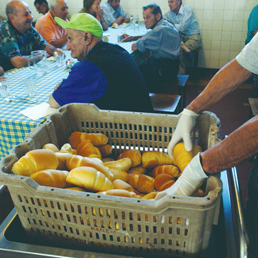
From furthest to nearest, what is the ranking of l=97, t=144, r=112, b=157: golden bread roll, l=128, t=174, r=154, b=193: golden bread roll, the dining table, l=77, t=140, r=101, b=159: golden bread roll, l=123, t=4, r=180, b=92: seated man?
1. l=123, t=4, r=180, b=92: seated man
2. the dining table
3. l=97, t=144, r=112, b=157: golden bread roll
4. l=77, t=140, r=101, b=159: golden bread roll
5. l=128, t=174, r=154, b=193: golden bread roll

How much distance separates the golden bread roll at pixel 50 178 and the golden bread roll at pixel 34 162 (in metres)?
0.03

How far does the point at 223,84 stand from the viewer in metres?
1.19

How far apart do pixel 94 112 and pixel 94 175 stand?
0.51m

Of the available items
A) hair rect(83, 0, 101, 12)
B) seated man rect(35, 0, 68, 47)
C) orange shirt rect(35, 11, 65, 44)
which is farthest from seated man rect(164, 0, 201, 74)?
orange shirt rect(35, 11, 65, 44)

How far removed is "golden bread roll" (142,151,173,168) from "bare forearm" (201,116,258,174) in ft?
1.46

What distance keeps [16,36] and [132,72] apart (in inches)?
71.2

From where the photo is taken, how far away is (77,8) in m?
5.98

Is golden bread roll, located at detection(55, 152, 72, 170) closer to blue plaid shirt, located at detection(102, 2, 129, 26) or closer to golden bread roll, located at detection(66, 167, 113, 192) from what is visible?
golden bread roll, located at detection(66, 167, 113, 192)

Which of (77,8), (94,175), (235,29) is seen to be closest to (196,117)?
(94,175)

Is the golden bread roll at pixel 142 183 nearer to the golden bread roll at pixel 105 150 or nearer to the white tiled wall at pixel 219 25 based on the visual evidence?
the golden bread roll at pixel 105 150

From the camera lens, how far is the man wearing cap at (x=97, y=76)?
1.85 m

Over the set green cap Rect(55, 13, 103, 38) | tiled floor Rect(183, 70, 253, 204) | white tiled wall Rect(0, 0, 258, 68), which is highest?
green cap Rect(55, 13, 103, 38)

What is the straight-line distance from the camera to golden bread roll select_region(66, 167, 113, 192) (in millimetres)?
900

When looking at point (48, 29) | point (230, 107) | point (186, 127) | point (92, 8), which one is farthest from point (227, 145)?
point (92, 8)
